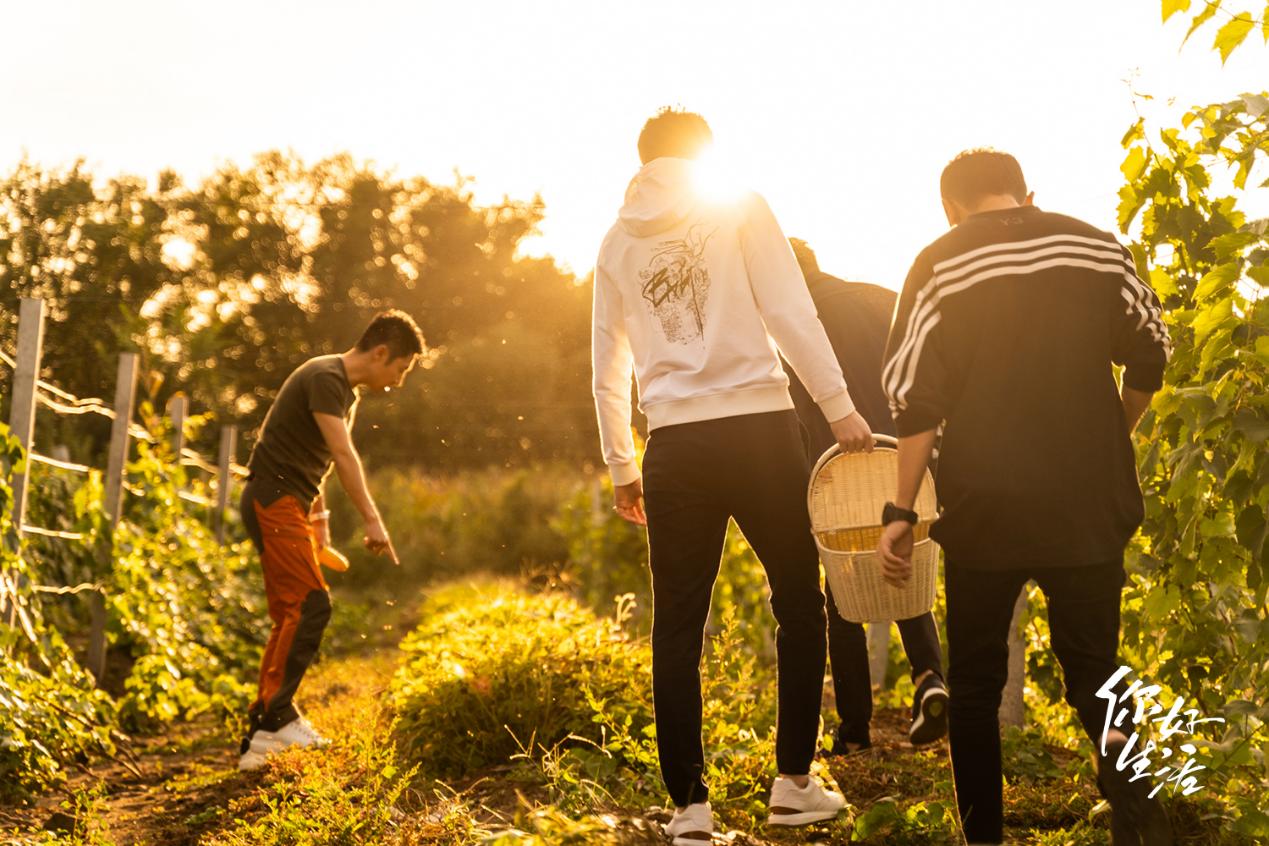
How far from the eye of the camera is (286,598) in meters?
5.28

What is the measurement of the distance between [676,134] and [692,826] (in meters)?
1.81

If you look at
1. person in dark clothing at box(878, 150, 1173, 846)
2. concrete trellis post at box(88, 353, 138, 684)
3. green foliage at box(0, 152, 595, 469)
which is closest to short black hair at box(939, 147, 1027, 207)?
person in dark clothing at box(878, 150, 1173, 846)

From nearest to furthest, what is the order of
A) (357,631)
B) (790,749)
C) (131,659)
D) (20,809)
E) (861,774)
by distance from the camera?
(790,749) < (861,774) < (20,809) < (131,659) < (357,631)

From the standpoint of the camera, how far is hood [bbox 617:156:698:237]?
3.27m

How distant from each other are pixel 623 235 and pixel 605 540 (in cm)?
828

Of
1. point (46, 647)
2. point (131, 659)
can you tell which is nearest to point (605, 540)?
point (131, 659)

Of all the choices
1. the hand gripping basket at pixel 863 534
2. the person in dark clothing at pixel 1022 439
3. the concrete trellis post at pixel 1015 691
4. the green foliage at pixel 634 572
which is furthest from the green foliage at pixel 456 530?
the person in dark clothing at pixel 1022 439

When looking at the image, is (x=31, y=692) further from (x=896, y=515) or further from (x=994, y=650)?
(x=994, y=650)

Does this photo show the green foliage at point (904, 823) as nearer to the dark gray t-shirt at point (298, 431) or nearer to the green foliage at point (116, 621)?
the dark gray t-shirt at point (298, 431)

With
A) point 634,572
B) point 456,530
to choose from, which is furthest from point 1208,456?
point 456,530

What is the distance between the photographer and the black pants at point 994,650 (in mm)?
2771

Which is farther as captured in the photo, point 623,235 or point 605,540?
point 605,540

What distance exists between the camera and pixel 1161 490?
3578 millimetres

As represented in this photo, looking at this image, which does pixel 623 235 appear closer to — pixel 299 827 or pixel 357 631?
pixel 299 827
